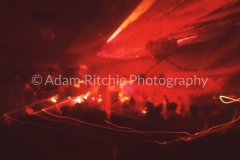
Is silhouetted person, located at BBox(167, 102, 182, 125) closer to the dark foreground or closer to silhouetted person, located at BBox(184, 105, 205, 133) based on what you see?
silhouetted person, located at BBox(184, 105, 205, 133)

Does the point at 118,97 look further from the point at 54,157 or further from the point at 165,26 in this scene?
the point at 54,157

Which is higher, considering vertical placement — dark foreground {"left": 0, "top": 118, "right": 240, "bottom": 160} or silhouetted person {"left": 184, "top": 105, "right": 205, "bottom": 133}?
silhouetted person {"left": 184, "top": 105, "right": 205, "bottom": 133}

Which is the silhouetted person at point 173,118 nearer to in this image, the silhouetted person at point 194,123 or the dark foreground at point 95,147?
the silhouetted person at point 194,123

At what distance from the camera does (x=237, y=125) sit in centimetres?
210

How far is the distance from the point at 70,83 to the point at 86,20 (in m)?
2.09

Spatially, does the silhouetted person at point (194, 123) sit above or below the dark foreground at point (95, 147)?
above

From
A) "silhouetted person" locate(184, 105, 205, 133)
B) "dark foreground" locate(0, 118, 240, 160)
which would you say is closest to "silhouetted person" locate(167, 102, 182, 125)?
"silhouetted person" locate(184, 105, 205, 133)

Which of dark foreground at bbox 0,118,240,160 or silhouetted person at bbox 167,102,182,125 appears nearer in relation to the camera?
dark foreground at bbox 0,118,240,160

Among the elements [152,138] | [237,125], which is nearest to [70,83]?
[152,138]

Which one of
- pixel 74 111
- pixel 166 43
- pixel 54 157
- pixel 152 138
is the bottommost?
pixel 54 157

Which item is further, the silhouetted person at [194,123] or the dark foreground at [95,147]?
the silhouetted person at [194,123]

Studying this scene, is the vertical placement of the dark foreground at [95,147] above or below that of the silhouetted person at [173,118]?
below

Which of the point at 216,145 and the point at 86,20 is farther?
the point at 86,20

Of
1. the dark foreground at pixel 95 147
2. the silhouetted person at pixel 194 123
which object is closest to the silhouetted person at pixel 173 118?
the silhouetted person at pixel 194 123
